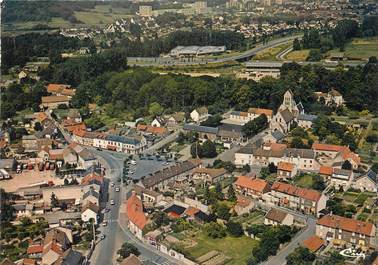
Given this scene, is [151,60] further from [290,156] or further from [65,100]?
[290,156]

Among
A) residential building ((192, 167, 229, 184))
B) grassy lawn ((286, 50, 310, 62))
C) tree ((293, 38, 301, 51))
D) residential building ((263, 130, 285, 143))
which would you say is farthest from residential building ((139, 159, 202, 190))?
tree ((293, 38, 301, 51))

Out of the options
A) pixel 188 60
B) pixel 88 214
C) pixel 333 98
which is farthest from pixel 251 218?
pixel 188 60

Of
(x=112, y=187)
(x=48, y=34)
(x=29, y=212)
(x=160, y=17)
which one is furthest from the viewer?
(x=160, y=17)

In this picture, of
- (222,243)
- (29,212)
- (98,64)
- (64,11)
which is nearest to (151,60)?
(98,64)

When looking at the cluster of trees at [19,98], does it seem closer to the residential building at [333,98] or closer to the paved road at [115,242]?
the paved road at [115,242]

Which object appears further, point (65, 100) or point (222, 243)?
point (65, 100)

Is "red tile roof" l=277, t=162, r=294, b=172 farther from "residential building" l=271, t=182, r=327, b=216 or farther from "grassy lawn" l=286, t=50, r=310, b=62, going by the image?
"grassy lawn" l=286, t=50, r=310, b=62

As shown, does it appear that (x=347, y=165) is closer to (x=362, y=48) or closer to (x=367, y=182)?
(x=367, y=182)
